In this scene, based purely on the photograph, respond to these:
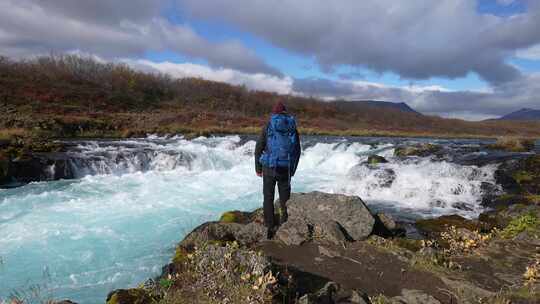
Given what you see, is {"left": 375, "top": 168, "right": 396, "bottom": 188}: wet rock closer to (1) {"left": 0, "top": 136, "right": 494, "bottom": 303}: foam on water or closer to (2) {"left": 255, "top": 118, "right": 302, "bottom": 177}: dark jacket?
(1) {"left": 0, "top": 136, "right": 494, "bottom": 303}: foam on water

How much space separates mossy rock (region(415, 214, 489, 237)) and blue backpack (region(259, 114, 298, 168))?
406cm

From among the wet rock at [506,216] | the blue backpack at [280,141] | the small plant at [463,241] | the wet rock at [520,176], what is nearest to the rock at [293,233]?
the blue backpack at [280,141]

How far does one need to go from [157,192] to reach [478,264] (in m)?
10.6

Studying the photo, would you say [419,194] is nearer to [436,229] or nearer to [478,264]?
[436,229]

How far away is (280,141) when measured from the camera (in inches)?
223

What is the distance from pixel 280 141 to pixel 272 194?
101cm

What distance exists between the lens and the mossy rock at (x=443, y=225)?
24.7ft

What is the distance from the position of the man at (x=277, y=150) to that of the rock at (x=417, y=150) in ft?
46.5

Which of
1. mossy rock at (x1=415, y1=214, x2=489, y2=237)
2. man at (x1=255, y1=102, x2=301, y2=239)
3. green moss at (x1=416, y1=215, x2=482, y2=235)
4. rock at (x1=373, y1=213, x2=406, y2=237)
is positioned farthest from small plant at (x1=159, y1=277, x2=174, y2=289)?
green moss at (x1=416, y1=215, x2=482, y2=235)

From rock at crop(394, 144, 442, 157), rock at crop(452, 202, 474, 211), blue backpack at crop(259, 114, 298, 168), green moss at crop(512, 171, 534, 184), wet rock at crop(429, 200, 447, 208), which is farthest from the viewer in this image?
rock at crop(394, 144, 442, 157)

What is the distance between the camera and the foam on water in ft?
20.4

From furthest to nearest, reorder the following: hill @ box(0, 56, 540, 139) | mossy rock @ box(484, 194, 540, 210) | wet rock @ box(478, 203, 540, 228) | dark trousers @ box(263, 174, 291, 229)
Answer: hill @ box(0, 56, 540, 139), mossy rock @ box(484, 194, 540, 210), wet rock @ box(478, 203, 540, 228), dark trousers @ box(263, 174, 291, 229)

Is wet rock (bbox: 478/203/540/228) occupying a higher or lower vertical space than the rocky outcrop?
lower

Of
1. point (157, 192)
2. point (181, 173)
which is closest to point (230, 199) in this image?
point (157, 192)
